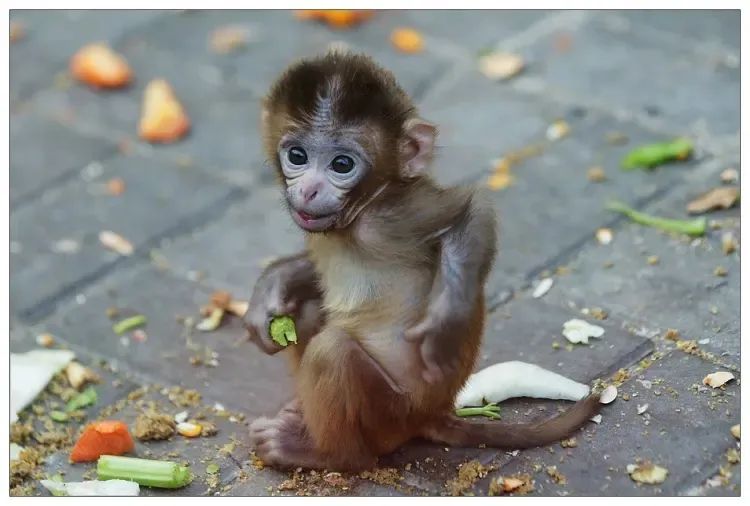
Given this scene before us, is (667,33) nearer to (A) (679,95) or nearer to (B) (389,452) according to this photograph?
(A) (679,95)

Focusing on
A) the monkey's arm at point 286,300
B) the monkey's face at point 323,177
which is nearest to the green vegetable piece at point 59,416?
the monkey's arm at point 286,300

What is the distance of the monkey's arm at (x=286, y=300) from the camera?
177 inches

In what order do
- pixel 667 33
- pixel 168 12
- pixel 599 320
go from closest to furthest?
pixel 599 320
pixel 667 33
pixel 168 12

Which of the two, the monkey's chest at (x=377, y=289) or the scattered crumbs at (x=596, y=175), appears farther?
the scattered crumbs at (x=596, y=175)

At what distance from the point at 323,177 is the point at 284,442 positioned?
0.97 metres

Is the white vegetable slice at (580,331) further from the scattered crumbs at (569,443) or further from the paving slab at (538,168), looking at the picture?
the scattered crumbs at (569,443)

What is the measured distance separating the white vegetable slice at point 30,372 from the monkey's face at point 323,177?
5.33 ft

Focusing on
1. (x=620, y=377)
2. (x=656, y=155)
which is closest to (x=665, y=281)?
(x=620, y=377)

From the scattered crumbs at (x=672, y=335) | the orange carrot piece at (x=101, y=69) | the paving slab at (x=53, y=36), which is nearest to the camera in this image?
the scattered crumbs at (x=672, y=335)

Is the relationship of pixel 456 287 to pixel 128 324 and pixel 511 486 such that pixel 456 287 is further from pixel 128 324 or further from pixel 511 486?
pixel 128 324

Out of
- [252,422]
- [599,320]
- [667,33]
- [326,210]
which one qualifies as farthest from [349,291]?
[667,33]

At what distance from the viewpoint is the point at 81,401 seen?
520 cm
